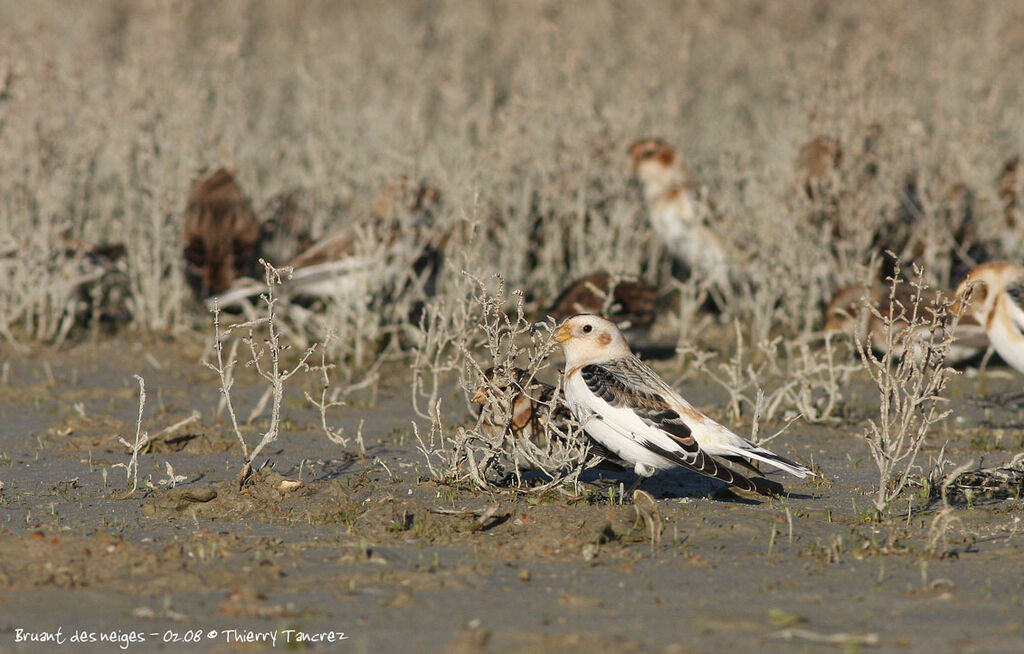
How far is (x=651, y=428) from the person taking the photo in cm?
513

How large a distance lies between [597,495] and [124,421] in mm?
2934

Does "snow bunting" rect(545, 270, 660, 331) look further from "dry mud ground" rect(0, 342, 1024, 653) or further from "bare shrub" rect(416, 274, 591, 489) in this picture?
"bare shrub" rect(416, 274, 591, 489)

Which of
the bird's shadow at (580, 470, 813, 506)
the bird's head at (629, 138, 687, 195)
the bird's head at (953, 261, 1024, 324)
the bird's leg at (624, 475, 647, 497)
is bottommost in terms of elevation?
the bird's shadow at (580, 470, 813, 506)

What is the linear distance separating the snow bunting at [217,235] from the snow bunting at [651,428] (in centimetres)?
437

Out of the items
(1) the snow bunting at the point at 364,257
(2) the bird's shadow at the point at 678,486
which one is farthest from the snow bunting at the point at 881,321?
(1) the snow bunting at the point at 364,257

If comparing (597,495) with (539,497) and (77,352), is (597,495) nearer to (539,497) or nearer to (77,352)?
(539,497)

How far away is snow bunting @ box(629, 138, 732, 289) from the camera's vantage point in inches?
382

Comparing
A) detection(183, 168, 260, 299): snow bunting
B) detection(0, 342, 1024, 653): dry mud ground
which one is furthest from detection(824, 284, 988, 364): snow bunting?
detection(183, 168, 260, 299): snow bunting

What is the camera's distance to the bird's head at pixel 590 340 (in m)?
5.67

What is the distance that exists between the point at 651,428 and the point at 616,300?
334 centimetres

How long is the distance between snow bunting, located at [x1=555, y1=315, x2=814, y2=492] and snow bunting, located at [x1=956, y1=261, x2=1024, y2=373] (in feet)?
7.56

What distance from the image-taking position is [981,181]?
996 cm

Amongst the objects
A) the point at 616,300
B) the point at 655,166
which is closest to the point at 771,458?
the point at 616,300

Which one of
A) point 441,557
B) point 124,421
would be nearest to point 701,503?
point 441,557
